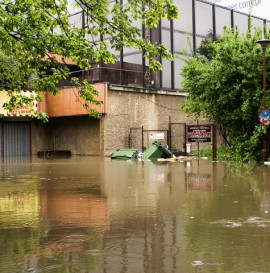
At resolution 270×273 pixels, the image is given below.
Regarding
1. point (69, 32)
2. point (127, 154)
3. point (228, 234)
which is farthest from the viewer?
point (127, 154)

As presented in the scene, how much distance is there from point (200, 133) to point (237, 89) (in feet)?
13.1

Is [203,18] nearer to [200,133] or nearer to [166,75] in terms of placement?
[166,75]

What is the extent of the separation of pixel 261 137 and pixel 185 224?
659 inches

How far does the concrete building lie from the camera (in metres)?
32.3

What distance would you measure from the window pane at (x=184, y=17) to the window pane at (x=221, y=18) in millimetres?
3358

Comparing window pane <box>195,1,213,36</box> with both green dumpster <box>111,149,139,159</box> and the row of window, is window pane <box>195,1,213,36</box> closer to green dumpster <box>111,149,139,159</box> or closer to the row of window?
the row of window

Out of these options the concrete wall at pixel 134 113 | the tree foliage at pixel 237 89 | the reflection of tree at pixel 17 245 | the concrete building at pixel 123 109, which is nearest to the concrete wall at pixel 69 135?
the concrete building at pixel 123 109

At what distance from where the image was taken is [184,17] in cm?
3612

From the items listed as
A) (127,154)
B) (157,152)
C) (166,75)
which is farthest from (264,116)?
(166,75)

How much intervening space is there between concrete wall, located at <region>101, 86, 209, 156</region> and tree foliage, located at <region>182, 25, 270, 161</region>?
8700 mm

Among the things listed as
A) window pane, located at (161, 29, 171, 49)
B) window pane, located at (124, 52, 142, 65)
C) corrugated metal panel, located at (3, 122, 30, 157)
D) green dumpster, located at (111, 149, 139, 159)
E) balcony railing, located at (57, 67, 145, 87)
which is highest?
window pane, located at (161, 29, 171, 49)

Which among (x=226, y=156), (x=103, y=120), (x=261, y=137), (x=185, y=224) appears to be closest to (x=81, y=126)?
(x=103, y=120)

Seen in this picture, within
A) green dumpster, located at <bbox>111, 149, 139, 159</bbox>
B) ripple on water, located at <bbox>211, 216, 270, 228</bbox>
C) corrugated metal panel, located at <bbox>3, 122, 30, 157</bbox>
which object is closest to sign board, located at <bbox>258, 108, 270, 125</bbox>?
green dumpster, located at <bbox>111, 149, 139, 159</bbox>

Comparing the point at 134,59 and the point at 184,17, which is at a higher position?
the point at 184,17
